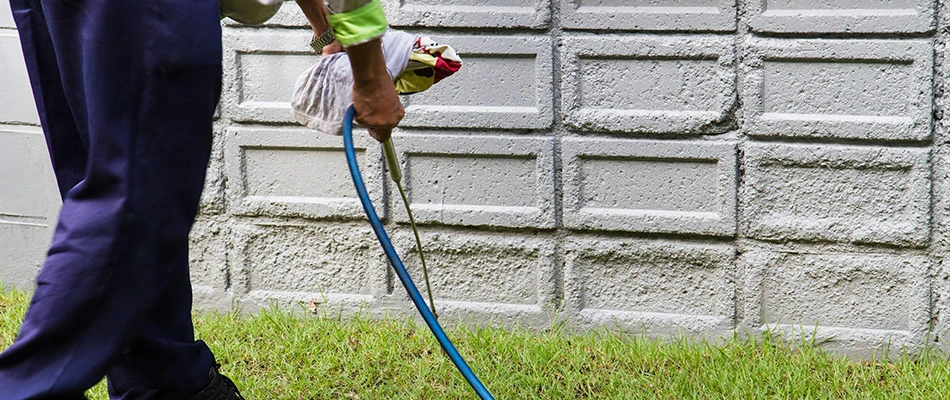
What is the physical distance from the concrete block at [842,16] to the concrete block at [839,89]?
37 millimetres

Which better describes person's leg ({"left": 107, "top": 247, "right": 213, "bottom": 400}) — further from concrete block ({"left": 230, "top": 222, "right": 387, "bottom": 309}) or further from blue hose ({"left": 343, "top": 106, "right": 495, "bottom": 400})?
concrete block ({"left": 230, "top": 222, "right": 387, "bottom": 309})

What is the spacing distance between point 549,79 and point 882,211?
3.33 feet

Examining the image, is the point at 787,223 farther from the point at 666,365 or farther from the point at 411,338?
the point at 411,338

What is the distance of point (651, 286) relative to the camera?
310cm

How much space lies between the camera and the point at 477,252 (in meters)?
3.20

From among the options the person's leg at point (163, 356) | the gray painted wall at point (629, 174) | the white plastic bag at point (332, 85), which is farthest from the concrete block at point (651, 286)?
the person's leg at point (163, 356)

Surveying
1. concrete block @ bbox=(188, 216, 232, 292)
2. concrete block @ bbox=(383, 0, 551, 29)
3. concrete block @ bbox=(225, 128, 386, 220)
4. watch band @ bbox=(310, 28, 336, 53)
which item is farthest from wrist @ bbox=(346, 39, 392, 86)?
concrete block @ bbox=(188, 216, 232, 292)

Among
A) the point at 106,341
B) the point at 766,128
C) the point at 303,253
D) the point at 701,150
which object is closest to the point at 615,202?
the point at 701,150

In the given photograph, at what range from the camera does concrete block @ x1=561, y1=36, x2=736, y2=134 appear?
289cm

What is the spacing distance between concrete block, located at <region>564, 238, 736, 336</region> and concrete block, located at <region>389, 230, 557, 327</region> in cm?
9

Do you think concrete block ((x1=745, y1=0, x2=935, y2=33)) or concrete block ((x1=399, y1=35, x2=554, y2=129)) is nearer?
concrete block ((x1=745, y1=0, x2=935, y2=33))

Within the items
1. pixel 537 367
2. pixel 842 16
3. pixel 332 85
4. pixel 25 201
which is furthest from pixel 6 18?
pixel 842 16

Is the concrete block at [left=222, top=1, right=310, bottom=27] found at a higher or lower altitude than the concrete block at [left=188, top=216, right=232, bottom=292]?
higher

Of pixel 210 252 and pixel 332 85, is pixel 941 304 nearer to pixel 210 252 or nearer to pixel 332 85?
pixel 332 85
